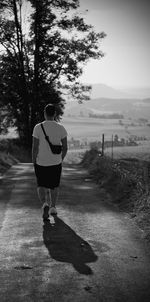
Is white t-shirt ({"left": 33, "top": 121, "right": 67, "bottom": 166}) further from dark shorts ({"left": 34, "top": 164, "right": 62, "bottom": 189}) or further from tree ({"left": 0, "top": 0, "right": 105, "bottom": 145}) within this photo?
tree ({"left": 0, "top": 0, "right": 105, "bottom": 145})

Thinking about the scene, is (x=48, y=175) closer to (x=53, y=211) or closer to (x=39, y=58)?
(x=53, y=211)

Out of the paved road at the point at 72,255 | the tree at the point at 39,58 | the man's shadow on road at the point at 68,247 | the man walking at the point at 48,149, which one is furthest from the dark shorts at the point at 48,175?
the tree at the point at 39,58

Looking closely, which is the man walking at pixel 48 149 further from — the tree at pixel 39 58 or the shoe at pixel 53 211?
the tree at pixel 39 58

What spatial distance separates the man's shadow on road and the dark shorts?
810 mm

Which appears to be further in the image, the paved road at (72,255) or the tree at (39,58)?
the tree at (39,58)

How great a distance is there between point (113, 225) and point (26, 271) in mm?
2843

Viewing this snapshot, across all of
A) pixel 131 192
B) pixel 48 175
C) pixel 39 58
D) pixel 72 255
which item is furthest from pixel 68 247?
pixel 39 58

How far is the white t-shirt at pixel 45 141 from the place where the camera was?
7.77 metres

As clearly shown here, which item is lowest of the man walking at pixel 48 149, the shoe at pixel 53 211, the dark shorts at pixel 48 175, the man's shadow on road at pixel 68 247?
the man's shadow on road at pixel 68 247

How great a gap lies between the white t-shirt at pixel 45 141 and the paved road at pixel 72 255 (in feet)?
3.65

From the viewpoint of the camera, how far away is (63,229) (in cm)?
711

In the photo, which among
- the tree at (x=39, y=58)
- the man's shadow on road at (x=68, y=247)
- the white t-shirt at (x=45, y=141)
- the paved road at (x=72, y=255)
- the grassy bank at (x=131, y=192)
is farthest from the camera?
the tree at (x=39, y=58)

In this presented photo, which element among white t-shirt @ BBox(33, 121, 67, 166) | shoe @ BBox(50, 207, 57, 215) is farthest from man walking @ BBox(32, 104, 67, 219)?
shoe @ BBox(50, 207, 57, 215)

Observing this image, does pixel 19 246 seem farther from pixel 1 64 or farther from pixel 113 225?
pixel 1 64
